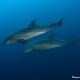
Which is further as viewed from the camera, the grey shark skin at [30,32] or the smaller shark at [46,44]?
the smaller shark at [46,44]

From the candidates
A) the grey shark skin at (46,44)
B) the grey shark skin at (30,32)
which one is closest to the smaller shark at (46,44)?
the grey shark skin at (46,44)

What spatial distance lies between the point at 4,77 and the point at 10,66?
1558 millimetres

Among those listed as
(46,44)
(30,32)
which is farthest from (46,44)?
(30,32)

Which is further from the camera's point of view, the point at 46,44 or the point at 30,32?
the point at 46,44

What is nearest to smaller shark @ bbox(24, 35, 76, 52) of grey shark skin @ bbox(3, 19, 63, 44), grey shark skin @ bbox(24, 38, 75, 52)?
grey shark skin @ bbox(24, 38, 75, 52)

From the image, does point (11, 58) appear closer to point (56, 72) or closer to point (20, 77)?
point (20, 77)

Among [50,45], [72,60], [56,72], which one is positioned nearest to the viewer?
[50,45]

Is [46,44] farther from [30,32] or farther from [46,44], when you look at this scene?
[30,32]

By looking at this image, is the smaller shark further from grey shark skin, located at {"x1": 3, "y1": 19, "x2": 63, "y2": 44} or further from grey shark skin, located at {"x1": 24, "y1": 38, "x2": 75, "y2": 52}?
grey shark skin, located at {"x1": 3, "y1": 19, "x2": 63, "y2": 44}

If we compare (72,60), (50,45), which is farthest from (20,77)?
(50,45)

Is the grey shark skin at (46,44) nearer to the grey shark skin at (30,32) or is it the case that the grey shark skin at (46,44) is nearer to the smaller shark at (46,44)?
the smaller shark at (46,44)

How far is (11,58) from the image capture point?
17.4 meters

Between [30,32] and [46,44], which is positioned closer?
[30,32]

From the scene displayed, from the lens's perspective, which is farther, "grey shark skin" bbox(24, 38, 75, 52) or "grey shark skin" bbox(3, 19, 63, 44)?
"grey shark skin" bbox(24, 38, 75, 52)
